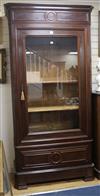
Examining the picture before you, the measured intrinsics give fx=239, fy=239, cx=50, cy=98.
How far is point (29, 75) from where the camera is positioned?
8.66 ft

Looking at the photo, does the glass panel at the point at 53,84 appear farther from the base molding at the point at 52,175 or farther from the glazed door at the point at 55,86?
the base molding at the point at 52,175

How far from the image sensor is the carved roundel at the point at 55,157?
8.79 ft

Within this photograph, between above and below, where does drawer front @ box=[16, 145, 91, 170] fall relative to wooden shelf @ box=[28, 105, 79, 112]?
below

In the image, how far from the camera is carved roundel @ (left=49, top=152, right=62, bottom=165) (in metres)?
2.68

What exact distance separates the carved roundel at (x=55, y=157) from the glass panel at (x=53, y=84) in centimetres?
29

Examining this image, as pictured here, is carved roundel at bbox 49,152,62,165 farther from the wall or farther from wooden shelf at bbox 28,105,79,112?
Answer: the wall

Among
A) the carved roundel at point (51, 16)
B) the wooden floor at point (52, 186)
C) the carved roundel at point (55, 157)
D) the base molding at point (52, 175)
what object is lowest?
the wooden floor at point (52, 186)

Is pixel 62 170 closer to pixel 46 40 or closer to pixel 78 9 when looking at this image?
pixel 46 40

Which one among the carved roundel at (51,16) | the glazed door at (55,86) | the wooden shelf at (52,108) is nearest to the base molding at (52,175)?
the glazed door at (55,86)

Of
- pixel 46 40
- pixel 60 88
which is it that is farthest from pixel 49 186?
pixel 46 40

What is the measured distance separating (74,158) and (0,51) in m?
1.54

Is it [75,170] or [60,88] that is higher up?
[60,88]

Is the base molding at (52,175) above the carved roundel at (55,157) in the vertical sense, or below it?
below

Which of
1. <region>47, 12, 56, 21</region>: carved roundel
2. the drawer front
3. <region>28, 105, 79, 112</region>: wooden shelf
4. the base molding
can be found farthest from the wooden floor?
<region>47, 12, 56, 21</region>: carved roundel
